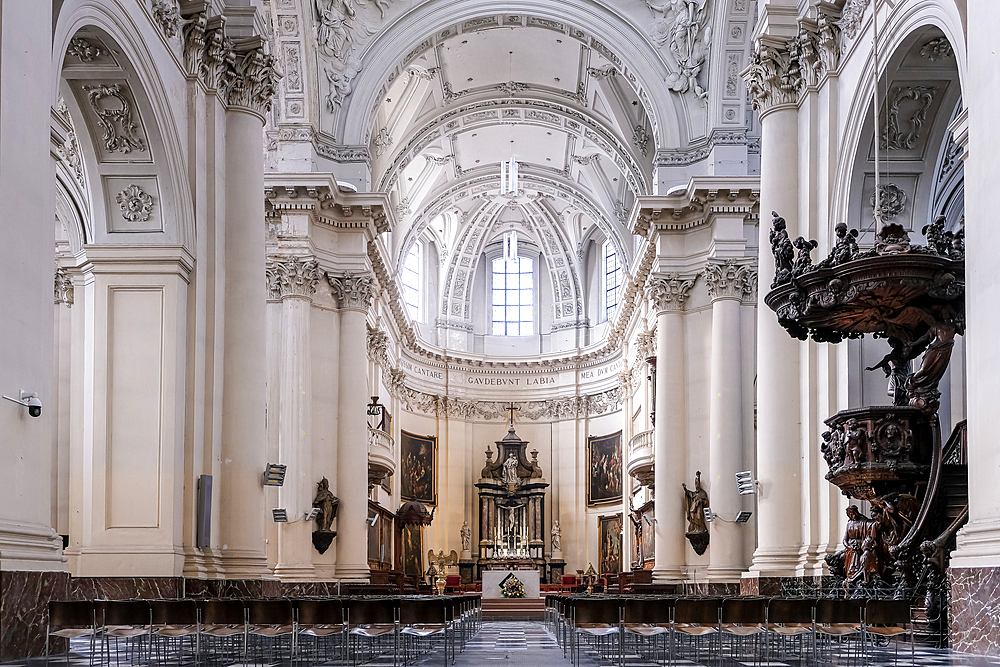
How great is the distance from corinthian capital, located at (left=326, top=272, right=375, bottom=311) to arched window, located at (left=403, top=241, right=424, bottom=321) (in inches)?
610

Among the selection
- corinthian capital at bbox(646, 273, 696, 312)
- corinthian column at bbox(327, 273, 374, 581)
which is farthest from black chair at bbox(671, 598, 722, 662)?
corinthian capital at bbox(646, 273, 696, 312)

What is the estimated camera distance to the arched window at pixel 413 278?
43719 mm

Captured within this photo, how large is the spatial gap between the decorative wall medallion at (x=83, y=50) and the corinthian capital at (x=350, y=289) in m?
14.2

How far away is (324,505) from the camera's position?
25906mm

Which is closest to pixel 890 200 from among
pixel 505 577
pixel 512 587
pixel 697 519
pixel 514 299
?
pixel 697 519

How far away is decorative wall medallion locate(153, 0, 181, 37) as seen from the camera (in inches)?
558

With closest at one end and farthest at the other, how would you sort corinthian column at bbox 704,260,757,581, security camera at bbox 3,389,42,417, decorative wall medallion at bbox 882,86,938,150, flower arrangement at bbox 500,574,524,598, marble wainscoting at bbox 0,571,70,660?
marble wainscoting at bbox 0,571,70,660
security camera at bbox 3,389,42,417
decorative wall medallion at bbox 882,86,938,150
corinthian column at bbox 704,260,757,581
flower arrangement at bbox 500,574,524,598

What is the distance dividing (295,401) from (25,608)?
1690cm

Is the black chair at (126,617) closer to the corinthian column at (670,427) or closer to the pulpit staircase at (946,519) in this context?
the pulpit staircase at (946,519)

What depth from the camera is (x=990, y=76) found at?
977 centimetres

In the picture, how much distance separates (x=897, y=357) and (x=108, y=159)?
9852 millimetres

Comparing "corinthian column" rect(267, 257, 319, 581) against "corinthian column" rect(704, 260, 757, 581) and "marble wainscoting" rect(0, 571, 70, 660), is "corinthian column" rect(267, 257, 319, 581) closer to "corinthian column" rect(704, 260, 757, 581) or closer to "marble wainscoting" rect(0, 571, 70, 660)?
"corinthian column" rect(704, 260, 757, 581)

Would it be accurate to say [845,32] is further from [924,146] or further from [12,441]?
[12,441]

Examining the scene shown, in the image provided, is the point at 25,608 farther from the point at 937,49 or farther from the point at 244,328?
the point at 937,49
